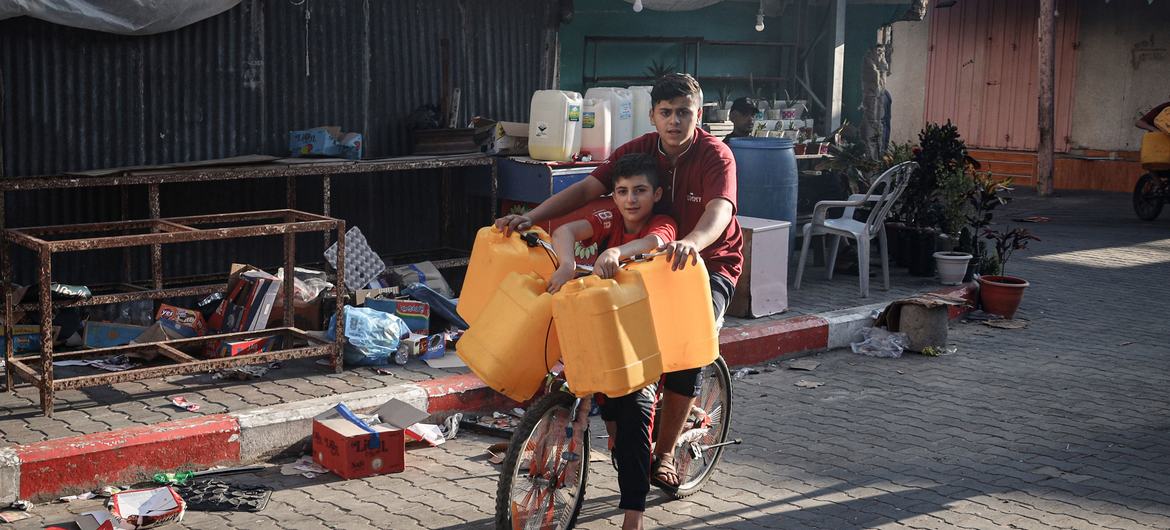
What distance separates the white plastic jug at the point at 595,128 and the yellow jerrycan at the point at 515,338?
4.33m

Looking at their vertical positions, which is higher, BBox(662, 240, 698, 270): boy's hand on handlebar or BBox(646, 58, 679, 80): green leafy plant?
BBox(646, 58, 679, 80): green leafy plant

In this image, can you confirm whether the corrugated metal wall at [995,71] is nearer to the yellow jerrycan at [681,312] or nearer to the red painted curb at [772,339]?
the red painted curb at [772,339]

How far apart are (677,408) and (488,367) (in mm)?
949

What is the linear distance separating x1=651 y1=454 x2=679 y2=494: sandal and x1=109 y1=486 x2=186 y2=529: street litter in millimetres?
1915

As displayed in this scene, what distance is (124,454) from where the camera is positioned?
5117 millimetres

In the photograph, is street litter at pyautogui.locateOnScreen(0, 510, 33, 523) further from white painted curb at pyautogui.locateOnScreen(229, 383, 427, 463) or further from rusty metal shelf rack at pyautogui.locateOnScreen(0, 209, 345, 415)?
white painted curb at pyautogui.locateOnScreen(229, 383, 427, 463)

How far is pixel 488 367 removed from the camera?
4.18 m

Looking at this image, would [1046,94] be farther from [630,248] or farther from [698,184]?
[630,248]

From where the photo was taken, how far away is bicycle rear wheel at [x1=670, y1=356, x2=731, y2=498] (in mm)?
5109

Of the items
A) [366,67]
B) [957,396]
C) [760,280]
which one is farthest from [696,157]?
[366,67]

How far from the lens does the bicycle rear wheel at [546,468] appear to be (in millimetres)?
4277

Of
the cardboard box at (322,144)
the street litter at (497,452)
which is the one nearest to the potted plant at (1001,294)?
the cardboard box at (322,144)

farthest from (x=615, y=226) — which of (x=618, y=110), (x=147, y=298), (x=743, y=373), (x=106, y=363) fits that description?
(x=618, y=110)

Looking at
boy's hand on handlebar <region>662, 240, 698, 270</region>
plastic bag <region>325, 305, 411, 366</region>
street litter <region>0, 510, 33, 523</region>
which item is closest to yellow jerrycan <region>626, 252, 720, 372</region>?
boy's hand on handlebar <region>662, 240, 698, 270</region>
